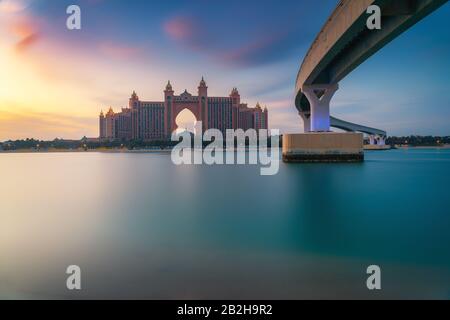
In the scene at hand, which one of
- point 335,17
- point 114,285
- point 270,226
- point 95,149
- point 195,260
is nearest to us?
point 114,285

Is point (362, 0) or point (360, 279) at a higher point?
point (362, 0)

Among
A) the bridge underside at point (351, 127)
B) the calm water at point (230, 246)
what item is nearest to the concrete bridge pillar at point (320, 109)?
the calm water at point (230, 246)

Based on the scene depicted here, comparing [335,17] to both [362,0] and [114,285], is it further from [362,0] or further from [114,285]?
[114,285]

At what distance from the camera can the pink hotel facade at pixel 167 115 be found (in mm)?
126375

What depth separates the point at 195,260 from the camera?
528 centimetres

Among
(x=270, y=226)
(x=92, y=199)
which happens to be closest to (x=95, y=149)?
(x=92, y=199)

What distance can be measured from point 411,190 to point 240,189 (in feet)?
25.3

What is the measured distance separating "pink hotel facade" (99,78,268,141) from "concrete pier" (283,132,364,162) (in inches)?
3943

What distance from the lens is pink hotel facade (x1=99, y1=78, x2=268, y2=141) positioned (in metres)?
126

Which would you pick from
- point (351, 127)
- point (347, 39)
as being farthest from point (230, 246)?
point (351, 127)

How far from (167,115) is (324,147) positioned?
106m

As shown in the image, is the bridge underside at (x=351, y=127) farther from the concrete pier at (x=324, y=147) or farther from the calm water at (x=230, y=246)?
the calm water at (x=230, y=246)

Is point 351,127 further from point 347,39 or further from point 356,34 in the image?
point 356,34
